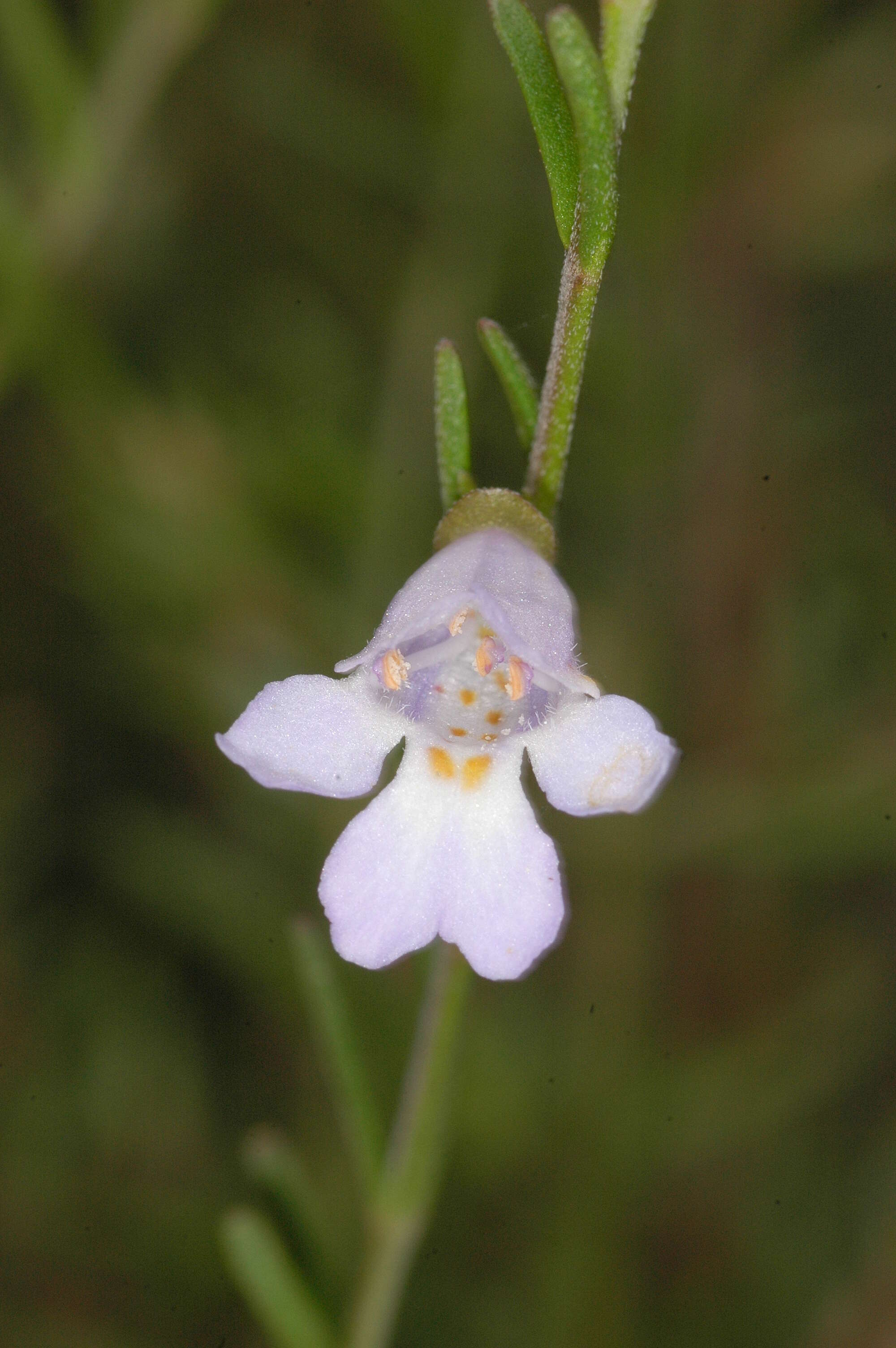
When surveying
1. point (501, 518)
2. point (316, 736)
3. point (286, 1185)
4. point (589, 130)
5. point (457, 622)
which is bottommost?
point (286, 1185)

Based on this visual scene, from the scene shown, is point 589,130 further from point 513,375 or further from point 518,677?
point 518,677

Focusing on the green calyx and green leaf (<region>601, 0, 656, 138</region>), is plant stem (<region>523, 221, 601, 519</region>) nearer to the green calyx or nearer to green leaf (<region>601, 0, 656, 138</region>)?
the green calyx

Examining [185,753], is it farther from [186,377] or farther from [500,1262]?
[500,1262]

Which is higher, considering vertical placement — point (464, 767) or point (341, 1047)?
point (464, 767)

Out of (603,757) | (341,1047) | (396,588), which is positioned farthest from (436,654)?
(396,588)

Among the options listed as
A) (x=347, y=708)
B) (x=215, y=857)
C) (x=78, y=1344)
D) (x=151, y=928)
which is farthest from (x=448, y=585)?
(x=78, y=1344)

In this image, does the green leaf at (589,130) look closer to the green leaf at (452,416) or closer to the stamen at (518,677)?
the green leaf at (452,416)
